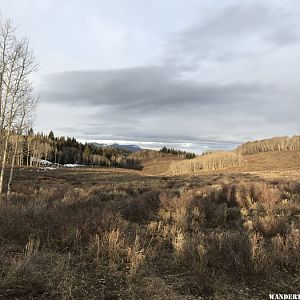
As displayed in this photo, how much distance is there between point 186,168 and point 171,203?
128m

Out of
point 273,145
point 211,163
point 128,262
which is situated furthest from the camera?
point 273,145

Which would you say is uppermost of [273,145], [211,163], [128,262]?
[273,145]

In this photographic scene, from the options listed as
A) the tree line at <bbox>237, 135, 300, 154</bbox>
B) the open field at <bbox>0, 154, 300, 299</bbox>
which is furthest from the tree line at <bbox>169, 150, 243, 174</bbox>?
the open field at <bbox>0, 154, 300, 299</bbox>

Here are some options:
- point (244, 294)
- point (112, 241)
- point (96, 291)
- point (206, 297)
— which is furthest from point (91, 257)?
point (244, 294)

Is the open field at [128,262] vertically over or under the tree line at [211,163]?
under

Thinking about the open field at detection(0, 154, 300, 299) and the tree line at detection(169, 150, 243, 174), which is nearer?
the open field at detection(0, 154, 300, 299)

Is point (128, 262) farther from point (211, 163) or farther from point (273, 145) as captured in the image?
point (273, 145)

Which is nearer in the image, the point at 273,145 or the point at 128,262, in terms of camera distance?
the point at 128,262

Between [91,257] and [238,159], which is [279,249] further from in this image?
[238,159]

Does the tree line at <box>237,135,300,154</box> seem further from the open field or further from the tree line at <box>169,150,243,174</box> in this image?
the open field

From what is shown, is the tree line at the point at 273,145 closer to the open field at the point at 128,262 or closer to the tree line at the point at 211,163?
the tree line at the point at 211,163

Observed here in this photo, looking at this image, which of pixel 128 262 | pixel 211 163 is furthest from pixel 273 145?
pixel 128 262

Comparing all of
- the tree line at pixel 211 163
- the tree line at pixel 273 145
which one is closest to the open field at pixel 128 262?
the tree line at pixel 211 163

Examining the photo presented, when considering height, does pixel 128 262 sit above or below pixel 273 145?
below
